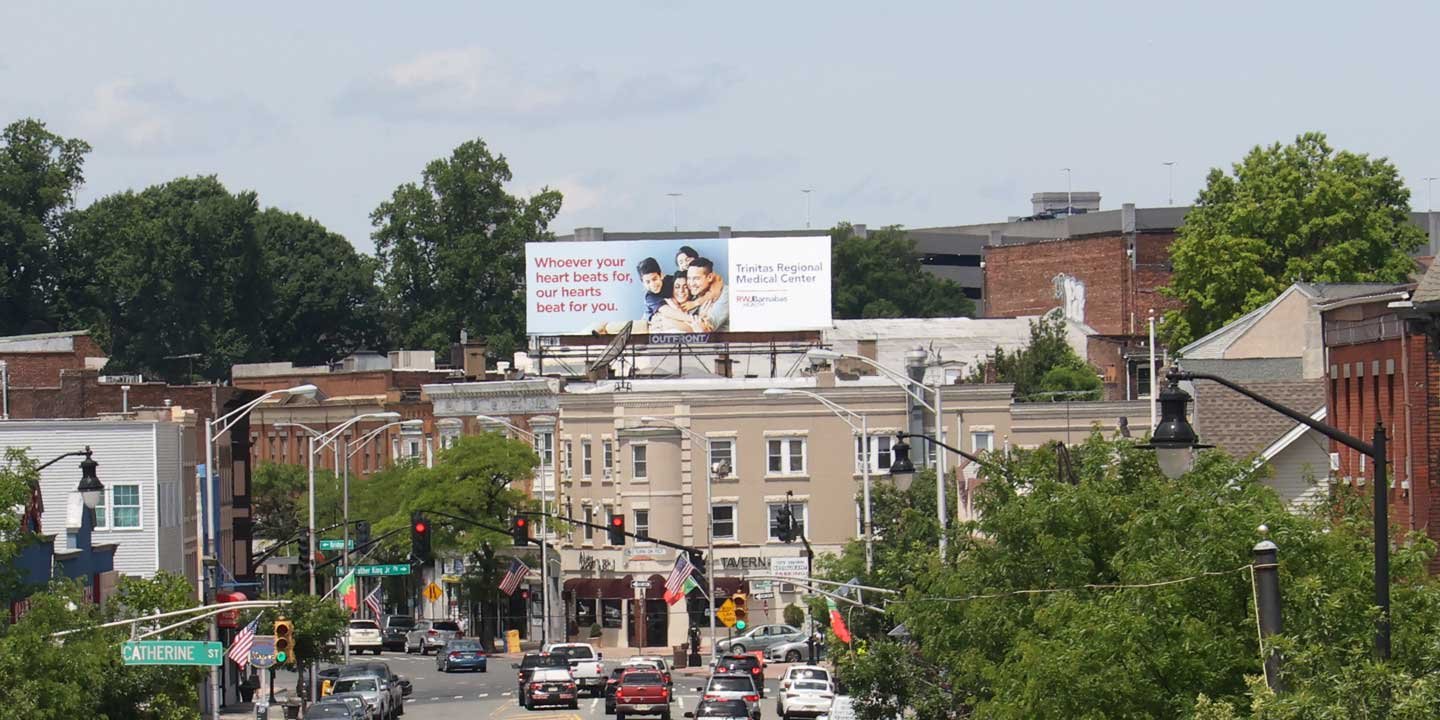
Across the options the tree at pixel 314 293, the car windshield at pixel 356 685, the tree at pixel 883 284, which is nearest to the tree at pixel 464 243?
the tree at pixel 314 293

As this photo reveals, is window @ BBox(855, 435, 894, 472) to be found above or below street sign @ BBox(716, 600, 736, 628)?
above

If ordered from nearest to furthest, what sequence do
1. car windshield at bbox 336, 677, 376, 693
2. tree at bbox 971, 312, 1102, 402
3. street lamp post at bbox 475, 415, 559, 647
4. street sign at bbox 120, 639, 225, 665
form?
1. street sign at bbox 120, 639, 225, 665
2. car windshield at bbox 336, 677, 376, 693
3. street lamp post at bbox 475, 415, 559, 647
4. tree at bbox 971, 312, 1102, 402

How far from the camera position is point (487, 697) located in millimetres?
78750

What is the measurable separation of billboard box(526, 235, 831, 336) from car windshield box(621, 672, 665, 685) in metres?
45.9

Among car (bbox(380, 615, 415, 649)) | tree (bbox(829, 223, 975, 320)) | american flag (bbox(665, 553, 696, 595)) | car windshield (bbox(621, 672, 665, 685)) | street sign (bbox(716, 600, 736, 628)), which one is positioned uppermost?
tree (bbox(829, 223, 975, 320))

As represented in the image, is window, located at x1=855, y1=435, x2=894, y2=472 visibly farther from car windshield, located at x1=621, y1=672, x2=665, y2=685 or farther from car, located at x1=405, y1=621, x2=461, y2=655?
car windshield, located at x1=621, y1=672, x2=665, y2=685

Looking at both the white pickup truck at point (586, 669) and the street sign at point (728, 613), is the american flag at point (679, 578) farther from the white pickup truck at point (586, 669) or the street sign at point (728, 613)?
the street sign at point (728, 613)

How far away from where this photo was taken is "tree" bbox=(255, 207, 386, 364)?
593 ft

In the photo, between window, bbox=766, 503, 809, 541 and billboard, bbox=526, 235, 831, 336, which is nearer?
window, bbox=766, 503, 809, 541

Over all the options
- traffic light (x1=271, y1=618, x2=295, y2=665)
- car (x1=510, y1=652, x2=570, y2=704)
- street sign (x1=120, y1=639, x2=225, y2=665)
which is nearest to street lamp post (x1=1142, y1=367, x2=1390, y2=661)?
street sign (x1=120, y1=639, x2=225, y2=665)

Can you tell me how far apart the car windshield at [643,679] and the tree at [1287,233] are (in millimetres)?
28482

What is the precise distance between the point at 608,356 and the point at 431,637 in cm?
1404

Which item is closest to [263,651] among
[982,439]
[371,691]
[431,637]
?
[371,691]

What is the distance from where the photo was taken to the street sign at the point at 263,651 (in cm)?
5872
